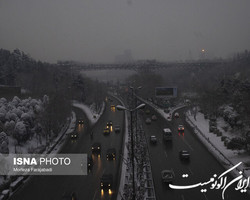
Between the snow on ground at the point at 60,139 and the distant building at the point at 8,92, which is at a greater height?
the distant building at the point at 8,92

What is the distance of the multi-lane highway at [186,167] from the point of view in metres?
16.1

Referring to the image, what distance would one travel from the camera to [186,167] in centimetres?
2114

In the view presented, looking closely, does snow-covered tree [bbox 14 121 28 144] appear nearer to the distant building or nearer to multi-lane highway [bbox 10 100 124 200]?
multi-lane highway [bbox 10 100 124 200]

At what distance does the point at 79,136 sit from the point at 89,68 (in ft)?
316

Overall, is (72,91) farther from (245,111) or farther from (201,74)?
(201,74)

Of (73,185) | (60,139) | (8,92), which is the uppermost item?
(8,92)

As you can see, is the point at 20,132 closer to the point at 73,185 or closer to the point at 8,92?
the point at 73,185

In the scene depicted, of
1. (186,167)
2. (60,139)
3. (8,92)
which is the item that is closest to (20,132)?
(60,139)

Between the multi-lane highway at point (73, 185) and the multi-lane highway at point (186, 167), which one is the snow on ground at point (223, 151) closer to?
the multi-lane highway at point (186, 167)

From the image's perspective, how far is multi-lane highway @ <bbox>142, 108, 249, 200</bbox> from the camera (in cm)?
1609

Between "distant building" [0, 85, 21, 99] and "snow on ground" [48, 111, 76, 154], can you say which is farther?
"distant building" [0, 85, 21, 99]

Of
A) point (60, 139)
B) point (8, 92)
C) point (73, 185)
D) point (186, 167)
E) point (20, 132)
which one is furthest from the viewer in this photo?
point (8, 92)

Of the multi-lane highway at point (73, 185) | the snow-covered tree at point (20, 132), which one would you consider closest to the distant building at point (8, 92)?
the snow-covered tree at point (20, 132)

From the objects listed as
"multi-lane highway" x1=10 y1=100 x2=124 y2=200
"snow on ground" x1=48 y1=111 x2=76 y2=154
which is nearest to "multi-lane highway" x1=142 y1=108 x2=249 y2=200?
"multi-lane highway" x1=10 y1=100 x2=124 y2=200
